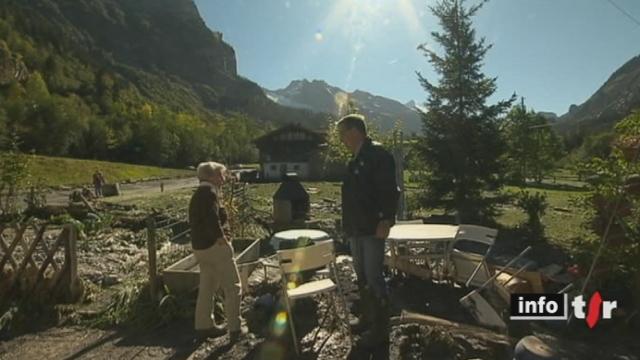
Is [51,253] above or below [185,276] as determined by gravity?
above

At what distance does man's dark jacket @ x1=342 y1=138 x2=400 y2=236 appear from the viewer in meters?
3.95

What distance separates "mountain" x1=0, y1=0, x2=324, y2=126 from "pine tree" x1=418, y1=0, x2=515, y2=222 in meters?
93.5

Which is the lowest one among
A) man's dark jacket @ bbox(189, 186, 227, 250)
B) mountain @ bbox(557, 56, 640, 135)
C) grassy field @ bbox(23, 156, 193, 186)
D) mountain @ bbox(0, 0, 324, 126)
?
man's dark jacket @ bbox(189, 186, 227, 250)

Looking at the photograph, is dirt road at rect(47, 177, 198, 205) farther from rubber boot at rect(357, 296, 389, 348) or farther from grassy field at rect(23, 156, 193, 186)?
rubber boot at rect(357, 296, 389, 348)

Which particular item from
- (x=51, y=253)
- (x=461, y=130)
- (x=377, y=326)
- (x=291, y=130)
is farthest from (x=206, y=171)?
(x=291, y=130)

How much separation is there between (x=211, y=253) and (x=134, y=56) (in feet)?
625

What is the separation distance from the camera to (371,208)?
4047mm

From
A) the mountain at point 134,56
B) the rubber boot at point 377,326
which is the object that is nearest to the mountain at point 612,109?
the rubber boot at point 377,326

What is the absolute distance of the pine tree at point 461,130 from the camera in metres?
12.5

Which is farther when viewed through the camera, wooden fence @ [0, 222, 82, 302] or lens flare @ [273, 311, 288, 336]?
wooden fence @ [0, 222, 82, 302]

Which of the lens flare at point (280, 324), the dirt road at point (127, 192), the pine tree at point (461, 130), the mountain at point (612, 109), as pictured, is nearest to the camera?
the lens flare at point (280, 324)

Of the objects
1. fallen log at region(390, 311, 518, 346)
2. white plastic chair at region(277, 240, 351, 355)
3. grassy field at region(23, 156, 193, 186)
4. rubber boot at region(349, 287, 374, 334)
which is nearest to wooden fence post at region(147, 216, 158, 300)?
white plastic chair at region(277, 240, 351, 355)

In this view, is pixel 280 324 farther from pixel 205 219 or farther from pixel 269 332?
pixel 205 219

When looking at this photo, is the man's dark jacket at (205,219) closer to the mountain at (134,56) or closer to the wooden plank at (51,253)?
the wooden plank at (51,253)
